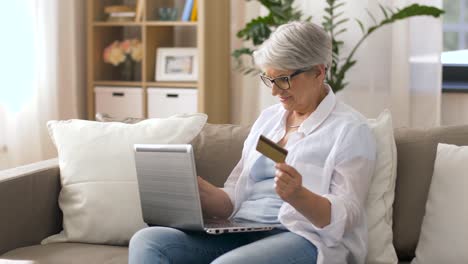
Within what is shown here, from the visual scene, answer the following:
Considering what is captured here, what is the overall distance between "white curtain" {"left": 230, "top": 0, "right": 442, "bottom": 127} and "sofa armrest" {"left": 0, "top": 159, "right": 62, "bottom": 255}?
199 centimetres

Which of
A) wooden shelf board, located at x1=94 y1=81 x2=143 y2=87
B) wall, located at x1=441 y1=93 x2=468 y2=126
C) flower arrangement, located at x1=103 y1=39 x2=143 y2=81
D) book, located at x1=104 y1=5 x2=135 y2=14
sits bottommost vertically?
wall, located at x1=441 y1=93 x2=468 y2=126

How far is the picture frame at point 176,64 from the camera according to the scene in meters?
4.81

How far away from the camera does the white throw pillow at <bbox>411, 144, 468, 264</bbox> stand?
237 centimetres

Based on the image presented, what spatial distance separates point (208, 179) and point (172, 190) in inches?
19.4

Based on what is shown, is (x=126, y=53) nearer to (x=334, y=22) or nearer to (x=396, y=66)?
(x=334, y=22)

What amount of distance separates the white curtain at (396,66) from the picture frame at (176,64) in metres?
0.49

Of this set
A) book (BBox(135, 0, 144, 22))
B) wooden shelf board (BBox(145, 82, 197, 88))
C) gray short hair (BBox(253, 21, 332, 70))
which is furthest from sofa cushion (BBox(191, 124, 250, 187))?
book (BBox(135, 0, 144, 22))

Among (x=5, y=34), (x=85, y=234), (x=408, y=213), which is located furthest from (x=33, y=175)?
(x=5, y=34)

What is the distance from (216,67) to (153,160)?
8.33 feet

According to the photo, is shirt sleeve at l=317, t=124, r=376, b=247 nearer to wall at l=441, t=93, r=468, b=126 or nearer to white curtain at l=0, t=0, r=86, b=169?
wall at l=441, t=93, r=468, b=126

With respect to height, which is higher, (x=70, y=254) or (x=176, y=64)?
(x=176, y=64)

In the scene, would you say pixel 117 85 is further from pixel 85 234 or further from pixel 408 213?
pixel 408 213

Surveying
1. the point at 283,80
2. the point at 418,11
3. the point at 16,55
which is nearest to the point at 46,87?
the point at 16,55

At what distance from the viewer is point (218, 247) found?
2.36 metres
